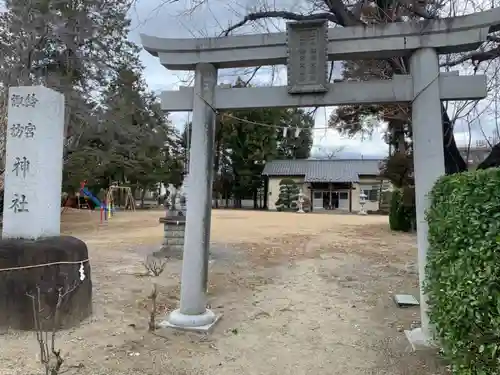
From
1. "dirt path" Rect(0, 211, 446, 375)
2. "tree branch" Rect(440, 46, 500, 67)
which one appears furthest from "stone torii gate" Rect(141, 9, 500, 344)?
"tree branch" Rect(440, 46, 500, 67)

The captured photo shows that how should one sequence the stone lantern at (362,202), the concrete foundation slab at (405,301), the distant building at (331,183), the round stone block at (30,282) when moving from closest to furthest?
1. the round stone block at (30,282)
2. the concrete foundation slab at (405,301)
3. the stone lantern at (362,202)
4. the distant building at (331,183)

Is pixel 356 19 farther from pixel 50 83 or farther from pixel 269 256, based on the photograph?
pixel 50 83

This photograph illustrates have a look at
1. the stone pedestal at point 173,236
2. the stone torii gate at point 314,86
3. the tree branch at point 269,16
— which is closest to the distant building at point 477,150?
the stone torii gate at point 314,86

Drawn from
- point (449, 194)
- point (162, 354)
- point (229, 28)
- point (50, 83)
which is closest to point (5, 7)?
point (50, 83)

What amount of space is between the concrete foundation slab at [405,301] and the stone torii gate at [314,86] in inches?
51.6

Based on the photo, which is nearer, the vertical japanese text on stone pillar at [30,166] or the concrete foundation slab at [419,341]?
the concrete foundation slab at [419,341]

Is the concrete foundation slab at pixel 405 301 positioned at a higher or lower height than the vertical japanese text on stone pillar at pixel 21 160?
lower

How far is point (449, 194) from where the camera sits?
3023mm

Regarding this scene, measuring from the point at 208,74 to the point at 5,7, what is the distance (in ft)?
41.4

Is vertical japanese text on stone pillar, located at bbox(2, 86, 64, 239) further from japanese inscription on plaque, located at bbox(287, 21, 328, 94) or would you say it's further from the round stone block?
japanese inscription on plaque, located at bbox(287, 21, 328, 94)

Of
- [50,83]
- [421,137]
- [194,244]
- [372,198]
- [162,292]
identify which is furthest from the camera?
[372,198]

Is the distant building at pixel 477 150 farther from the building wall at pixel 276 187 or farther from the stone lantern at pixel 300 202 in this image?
the building wall at pixel 276 187

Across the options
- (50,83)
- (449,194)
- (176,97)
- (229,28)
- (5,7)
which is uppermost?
(5,7)

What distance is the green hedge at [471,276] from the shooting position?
87.0 inches
